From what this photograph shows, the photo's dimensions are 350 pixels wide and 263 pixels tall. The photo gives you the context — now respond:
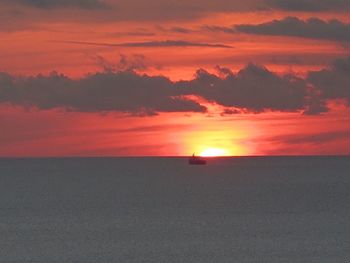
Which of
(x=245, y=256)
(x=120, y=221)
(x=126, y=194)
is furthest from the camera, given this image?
(x=126, y=194)

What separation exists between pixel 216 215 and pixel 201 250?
3643cm

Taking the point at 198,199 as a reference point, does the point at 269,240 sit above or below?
below

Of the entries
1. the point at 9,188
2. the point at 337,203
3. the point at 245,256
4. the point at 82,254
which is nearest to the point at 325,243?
the point at 245,256

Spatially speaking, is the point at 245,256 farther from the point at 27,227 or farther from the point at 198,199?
the point at 198,199

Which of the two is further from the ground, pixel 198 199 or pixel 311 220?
pixel 198 199

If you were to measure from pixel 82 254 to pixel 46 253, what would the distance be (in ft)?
9.83

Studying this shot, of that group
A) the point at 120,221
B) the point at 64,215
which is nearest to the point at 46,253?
the point at 120,221

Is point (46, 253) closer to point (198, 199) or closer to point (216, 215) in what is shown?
point (216, 215)

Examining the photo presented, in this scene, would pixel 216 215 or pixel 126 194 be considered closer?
pixel 216 215

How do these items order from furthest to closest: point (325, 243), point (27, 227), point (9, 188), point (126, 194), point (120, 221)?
point (9, 188) < point (126, 194) < point (120, 221) < point (27, 227) < point (325, 243)

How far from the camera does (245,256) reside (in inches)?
2931

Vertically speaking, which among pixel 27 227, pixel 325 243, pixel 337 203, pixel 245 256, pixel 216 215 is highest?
pixel 337 203

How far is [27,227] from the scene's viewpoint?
10038cm

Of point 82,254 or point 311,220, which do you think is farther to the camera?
point 311,220
